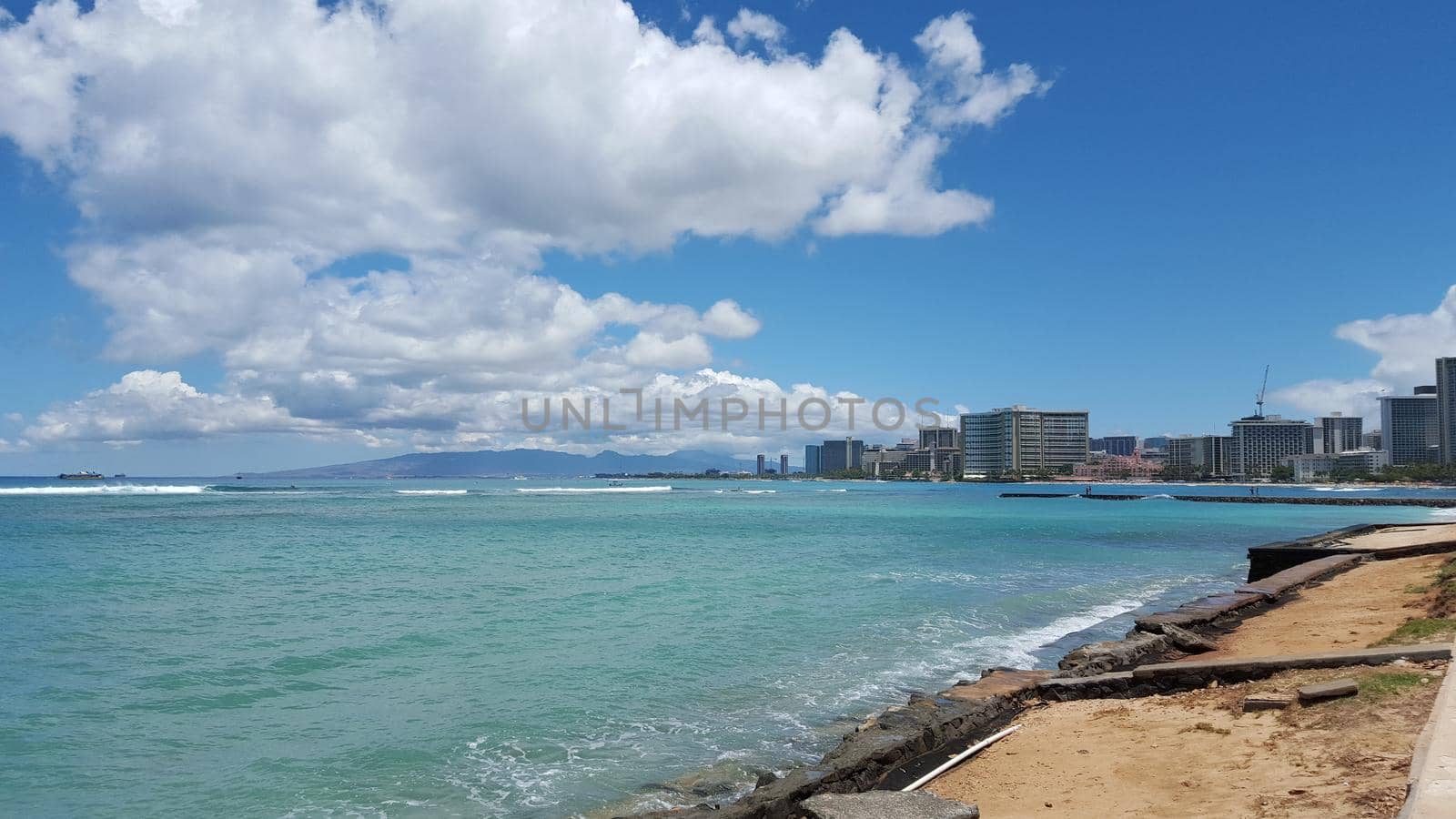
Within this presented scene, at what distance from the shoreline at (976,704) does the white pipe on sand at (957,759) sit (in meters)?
0.19

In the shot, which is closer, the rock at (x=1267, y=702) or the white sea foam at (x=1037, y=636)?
the rock at (x=1267, y=702)

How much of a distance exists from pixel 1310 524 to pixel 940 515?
25109mm

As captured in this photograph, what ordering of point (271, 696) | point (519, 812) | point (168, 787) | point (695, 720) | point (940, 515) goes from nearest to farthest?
point (519, 812) → point (168, 787) → point (695, 720) → point (271, 696) → point (940, 515)

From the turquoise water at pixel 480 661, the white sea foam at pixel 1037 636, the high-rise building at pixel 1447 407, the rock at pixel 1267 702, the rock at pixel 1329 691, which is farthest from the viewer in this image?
the high-rise building at pixel 1447 407

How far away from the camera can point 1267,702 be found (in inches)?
324

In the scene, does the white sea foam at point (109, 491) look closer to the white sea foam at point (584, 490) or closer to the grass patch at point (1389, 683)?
the white sea foam at point (584, 490)

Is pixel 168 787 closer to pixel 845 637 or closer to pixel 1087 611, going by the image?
pixel 845 637

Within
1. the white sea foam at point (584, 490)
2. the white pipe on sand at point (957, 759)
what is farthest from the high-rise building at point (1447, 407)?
the white pipe on sand at point (957, 759)

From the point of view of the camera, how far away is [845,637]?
52.8 feet

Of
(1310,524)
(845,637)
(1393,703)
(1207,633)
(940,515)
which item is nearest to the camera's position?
(1393,703)

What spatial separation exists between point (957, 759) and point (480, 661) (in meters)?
8.72

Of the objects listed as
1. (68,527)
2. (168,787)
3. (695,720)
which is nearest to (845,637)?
(695,720)

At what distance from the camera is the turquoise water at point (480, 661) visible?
8.81 m

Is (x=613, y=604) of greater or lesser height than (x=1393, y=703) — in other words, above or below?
below
